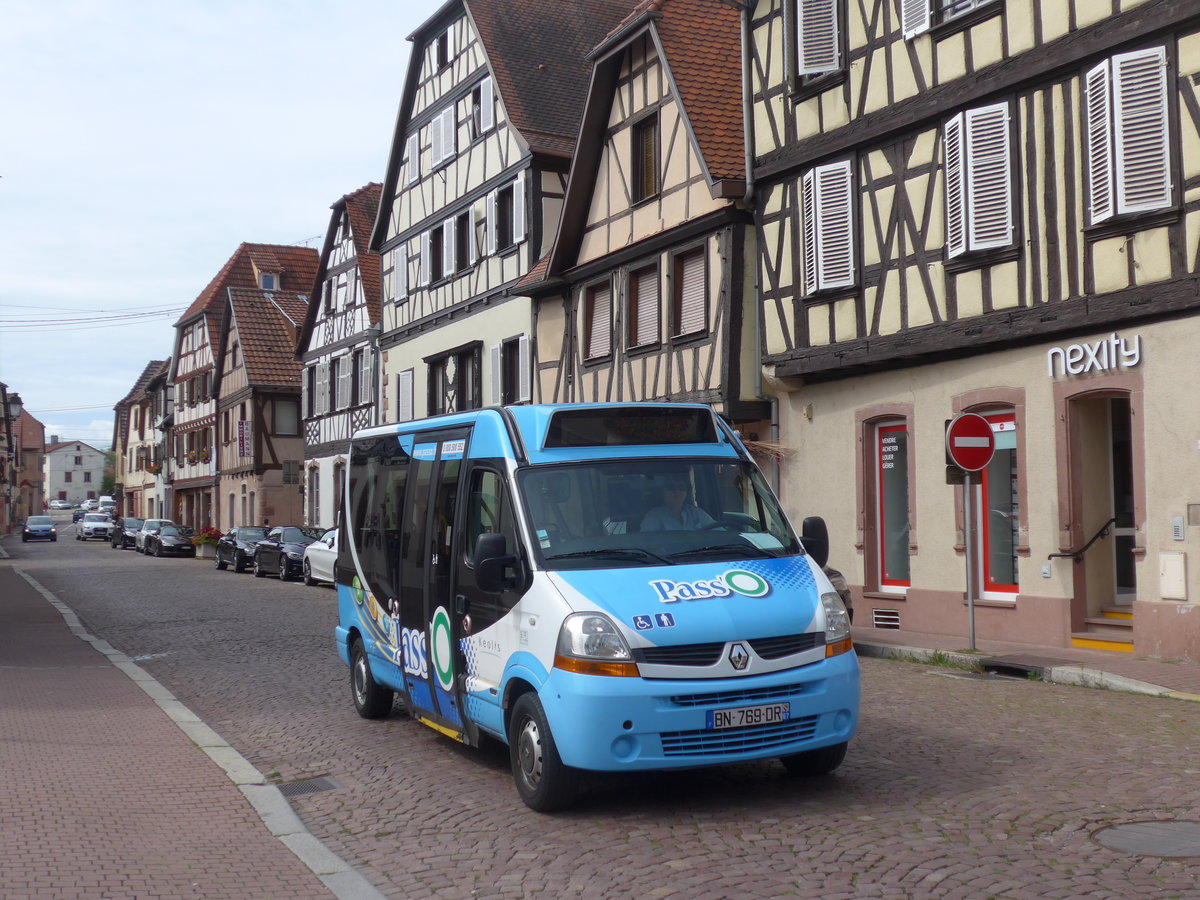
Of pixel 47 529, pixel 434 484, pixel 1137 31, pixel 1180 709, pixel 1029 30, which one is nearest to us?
pixel 434 484

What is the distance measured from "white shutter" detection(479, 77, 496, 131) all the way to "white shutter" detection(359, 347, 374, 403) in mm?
10627

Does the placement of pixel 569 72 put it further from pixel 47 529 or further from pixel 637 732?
pixel 47 529

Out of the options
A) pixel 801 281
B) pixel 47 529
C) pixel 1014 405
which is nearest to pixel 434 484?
pixel 1014 405

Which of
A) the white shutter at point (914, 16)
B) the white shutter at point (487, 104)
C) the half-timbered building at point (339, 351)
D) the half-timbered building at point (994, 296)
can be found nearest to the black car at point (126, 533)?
the half-timbered building at point (339, 351)

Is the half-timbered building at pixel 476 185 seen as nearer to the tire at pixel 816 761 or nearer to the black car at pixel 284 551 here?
the black car at pixel 284 551

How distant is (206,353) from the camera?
2542 inches

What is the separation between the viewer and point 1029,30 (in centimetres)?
1509

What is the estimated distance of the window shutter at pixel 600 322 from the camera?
2462cm

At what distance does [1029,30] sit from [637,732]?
1124 centimetres

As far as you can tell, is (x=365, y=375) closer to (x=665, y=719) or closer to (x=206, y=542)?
(x=206, y=542)

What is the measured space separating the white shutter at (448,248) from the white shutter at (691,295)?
39.1 feet

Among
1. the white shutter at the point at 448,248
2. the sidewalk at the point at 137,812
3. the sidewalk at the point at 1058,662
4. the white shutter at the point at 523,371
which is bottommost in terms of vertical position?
the sidewalk at the point at 137,812

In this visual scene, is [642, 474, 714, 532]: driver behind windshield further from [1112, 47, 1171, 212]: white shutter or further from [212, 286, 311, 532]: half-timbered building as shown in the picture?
[212, 286, 311, 532]: half-timbered building

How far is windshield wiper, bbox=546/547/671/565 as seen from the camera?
297 inches
